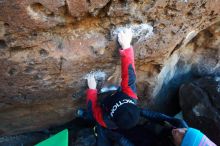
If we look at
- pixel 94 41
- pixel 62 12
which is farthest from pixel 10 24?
pixel 94 41

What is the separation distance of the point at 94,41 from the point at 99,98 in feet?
1.31

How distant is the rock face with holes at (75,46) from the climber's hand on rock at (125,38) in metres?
0.02

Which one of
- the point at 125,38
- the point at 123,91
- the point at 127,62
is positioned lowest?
the point at 123,91

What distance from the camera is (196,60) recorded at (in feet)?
7.01

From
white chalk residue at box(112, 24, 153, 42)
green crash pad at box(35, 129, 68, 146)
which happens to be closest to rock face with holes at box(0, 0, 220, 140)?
white chalk residue at box(112, 24, 153, 42)

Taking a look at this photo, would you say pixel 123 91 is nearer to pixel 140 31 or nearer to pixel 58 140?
pixel 140 31

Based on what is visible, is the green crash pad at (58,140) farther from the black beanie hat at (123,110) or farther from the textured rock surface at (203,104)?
the textured rock surface at (203,104)

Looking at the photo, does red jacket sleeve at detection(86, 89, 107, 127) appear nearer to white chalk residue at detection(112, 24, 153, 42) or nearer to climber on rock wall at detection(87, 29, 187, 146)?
climber on rock wall at detection(87, 29, 187, 146)

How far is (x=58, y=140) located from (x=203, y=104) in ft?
2.63

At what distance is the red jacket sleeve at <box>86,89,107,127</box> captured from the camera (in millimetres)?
1812

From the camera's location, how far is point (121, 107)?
1577 mm

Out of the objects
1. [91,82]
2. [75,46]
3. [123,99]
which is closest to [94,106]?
[91,82]

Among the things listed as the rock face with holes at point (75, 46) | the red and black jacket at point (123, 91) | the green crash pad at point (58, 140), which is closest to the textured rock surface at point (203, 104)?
the rock face with holes at point (75, 46)

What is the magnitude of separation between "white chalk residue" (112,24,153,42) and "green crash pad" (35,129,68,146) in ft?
2.12
